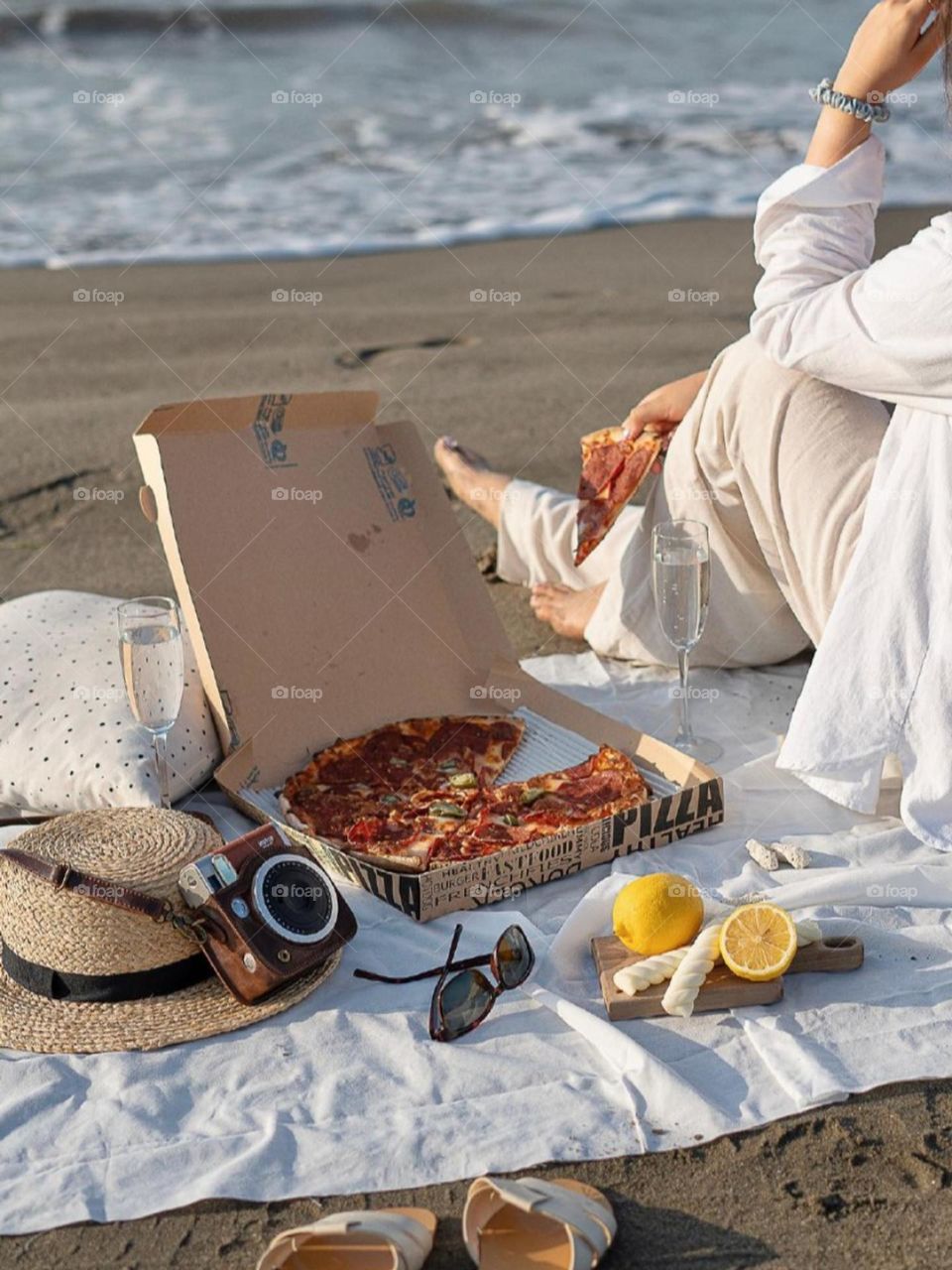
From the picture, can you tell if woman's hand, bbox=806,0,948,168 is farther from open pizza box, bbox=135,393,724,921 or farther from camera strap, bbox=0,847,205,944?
camera strap, bbox=0,847,205,944

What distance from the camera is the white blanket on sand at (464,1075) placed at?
2443 mm

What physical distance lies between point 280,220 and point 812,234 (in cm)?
631

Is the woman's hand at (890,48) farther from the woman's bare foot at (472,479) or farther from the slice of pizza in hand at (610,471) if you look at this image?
the woman's bare foot at (472,479)

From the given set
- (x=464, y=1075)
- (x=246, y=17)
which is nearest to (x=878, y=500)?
(x=464, y=1075)

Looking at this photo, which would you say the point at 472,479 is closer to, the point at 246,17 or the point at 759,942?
the point at 759,942

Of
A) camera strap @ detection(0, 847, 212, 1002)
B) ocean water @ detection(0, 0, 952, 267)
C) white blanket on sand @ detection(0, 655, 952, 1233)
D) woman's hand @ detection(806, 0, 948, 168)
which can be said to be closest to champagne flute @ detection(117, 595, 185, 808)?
camera strap @ detection(0, 847, 212, 1002)

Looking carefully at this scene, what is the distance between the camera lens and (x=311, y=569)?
376cm

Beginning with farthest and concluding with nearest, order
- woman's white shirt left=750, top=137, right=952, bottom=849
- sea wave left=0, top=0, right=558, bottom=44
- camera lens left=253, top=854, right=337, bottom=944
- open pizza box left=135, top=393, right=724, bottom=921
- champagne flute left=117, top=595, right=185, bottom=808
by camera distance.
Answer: sea wave left=0, top=0, right=558, bottom=44 < open pizza box left=135, top=393, right=724, bottom=921 < woman's white shirt left=750, top=137, right=952, bottom=849 < champagne flute left=117, top=595, right=185, bottom=808 < camera lens left=253, top=854, right=337, bottom=944

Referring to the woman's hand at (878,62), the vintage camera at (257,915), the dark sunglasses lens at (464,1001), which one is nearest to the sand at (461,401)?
the dark sunglasses lens at (464,1001)

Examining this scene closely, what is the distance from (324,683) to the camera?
12.2 ft

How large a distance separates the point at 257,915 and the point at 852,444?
1637 millimetres

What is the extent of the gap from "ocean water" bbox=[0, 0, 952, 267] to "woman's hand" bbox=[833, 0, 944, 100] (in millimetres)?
5472

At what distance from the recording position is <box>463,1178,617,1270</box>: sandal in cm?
220

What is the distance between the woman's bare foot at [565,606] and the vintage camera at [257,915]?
1645mm
